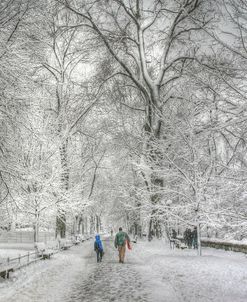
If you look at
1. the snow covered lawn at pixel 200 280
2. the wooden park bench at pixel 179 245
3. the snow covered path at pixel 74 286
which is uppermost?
the wooden park bench at pixel 179 245

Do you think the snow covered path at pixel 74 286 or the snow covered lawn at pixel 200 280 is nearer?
the snow covered lawn at pixel 200 280

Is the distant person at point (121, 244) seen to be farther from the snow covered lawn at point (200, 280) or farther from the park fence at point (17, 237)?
the park fence at point (17, 237)

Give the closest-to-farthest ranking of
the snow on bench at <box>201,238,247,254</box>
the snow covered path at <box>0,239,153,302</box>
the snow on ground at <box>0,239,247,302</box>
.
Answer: the snow on ground at <box>0,239,247,302</box> → the snow covered path at <box>0,239,153,302</box> → the snow on bench at <box>201,238,247,254</box>

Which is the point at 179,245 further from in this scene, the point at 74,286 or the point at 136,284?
the point at 74,286

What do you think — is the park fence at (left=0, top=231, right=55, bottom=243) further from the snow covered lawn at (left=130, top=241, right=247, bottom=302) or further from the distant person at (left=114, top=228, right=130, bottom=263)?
the snow covered lawn at (left=130, top=241, right=247, bottom=302)

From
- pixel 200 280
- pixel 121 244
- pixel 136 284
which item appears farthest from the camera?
pixel 121 244

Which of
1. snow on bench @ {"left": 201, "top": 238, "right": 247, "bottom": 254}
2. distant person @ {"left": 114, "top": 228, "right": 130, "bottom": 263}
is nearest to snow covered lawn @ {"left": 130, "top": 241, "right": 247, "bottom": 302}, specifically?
distant person @ {"left": 114, "top": 228, "right": 130, "bottom": 263}

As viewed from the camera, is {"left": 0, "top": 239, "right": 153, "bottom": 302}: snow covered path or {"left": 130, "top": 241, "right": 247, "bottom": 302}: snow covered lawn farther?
{"left": 0, "top": 239, "right": 153, "bottom": 302}: snow covered path

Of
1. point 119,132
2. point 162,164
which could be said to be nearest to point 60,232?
point 119,132

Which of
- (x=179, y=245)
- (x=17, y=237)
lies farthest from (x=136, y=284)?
(x=17, y=237)

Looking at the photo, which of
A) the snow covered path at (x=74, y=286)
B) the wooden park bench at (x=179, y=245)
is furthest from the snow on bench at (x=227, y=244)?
the snow covered path at (x=74, y=286)

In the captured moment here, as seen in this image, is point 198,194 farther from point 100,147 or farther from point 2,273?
point 100,147

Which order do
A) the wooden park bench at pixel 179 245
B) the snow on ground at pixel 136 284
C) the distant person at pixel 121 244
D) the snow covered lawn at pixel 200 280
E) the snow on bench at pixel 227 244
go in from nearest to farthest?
the snow covered lawn at pixel 200 280 → the snow on ground at pixel 136 284 → the distant person at pixel 121 244 → the snow on bench at pixel 227 244 → the wooden park bench at pixel 179 245

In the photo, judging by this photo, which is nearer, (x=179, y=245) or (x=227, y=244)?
(x=227, y=244)
